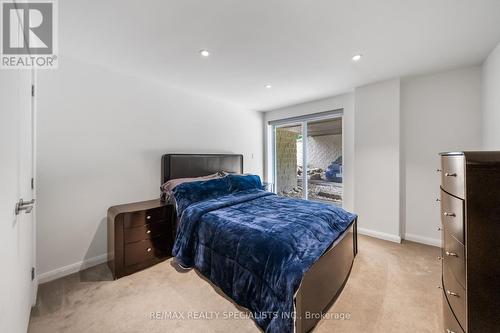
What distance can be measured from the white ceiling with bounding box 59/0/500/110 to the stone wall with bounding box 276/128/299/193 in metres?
2.00

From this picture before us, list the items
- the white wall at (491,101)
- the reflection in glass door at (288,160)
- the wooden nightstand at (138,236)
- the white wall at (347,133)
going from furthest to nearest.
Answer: the reflection in glass door at (288,160) < the white wall at (347,133) < the wooden nightstand at (138,236) < the white wall at (491,101)

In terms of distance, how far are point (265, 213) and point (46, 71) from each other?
111 inches

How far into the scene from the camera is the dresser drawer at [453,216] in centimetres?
107

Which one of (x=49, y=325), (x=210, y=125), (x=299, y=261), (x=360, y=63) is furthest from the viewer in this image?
(x=210, y=125)

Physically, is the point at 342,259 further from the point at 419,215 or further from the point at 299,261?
the point at 419,215

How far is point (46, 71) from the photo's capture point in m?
2.16

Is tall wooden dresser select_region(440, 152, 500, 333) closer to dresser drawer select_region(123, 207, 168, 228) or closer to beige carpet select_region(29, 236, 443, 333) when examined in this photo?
beige carpet select_region(29, 236, 443, 333)

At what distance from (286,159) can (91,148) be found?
382 cm

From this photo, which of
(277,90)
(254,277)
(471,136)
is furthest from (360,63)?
(254,277)

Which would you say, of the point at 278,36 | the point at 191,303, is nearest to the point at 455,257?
the point at 191,303

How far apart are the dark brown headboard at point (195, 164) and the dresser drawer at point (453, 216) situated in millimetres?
3021

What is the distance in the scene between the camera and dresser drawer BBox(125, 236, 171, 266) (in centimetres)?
226

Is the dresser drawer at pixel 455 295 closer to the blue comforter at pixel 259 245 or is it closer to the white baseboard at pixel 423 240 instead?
the blue comforter at pixel 259 245

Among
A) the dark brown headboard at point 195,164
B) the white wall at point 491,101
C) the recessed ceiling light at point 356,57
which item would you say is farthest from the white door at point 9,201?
the white wall at point 491,101
